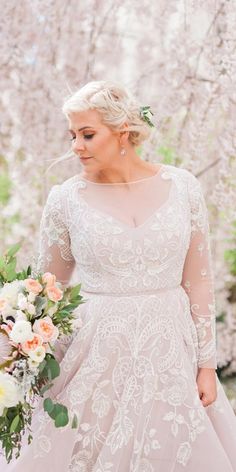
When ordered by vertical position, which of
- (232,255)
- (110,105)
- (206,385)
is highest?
(110,105)

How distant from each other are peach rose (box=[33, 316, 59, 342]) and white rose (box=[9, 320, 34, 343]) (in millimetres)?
29

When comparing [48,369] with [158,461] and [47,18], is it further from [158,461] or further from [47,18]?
[47,18]

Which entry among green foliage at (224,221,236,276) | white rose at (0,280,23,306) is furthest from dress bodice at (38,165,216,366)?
green foliage at (224,221,236,276)

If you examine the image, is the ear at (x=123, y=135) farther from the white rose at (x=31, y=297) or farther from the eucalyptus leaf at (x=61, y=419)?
the eucalyptus leaf at (x=61, y=419)

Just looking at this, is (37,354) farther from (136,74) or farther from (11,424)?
(136,74)

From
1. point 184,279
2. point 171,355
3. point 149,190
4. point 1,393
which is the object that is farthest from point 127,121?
point 1,393

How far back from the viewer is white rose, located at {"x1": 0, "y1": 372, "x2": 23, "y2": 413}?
1665 millimetres

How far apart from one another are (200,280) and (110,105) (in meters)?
0.50

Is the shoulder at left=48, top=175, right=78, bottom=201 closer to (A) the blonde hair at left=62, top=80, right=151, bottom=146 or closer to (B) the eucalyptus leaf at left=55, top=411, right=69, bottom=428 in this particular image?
(A) the blonde hair at left=62, top=80, right=151, bottom=146

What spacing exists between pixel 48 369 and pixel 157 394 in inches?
10.7

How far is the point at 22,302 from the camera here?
67.7 inches

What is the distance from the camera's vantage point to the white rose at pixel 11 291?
1.75 meters

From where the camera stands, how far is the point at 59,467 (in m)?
1.82

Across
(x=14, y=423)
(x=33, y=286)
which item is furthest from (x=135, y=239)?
(x=14, y=423)
